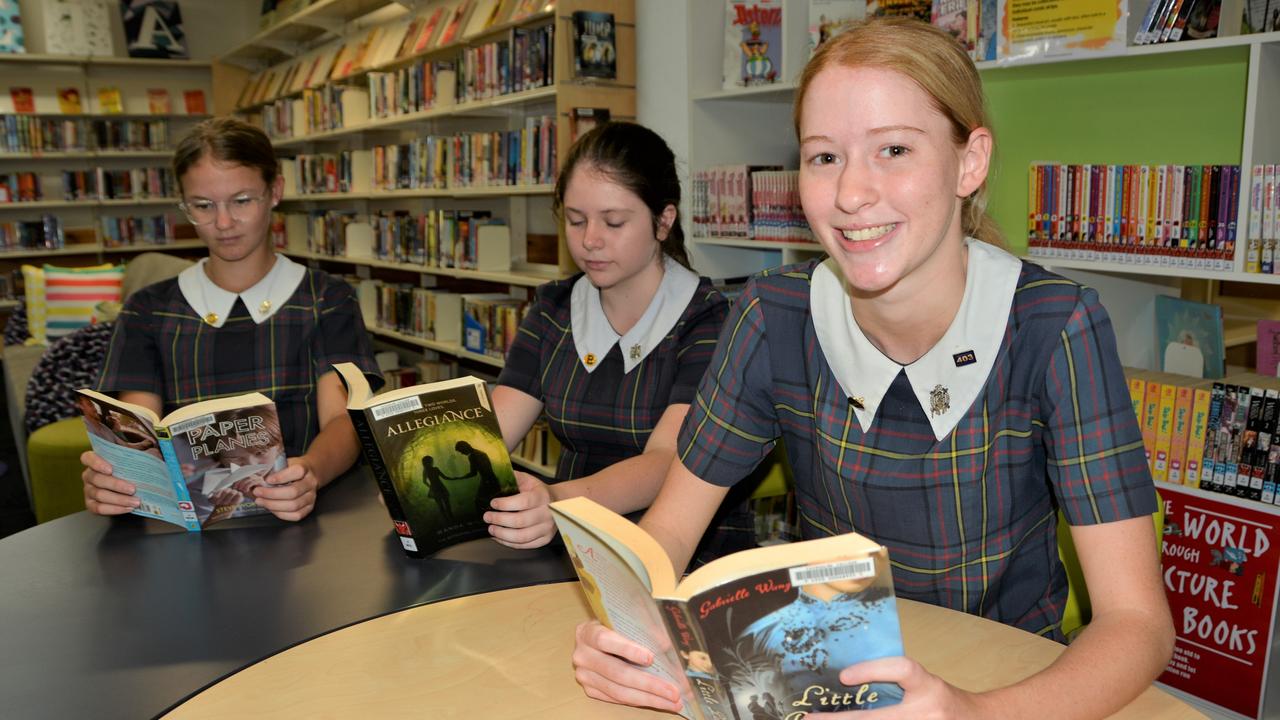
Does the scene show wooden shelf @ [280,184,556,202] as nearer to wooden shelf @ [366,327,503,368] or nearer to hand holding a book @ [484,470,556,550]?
wooden shelf @ [366,327,503,368]

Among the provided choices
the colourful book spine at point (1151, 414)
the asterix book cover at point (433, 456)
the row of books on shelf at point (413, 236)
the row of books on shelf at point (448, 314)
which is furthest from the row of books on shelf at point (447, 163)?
the asterix book cover at point (433, 456)

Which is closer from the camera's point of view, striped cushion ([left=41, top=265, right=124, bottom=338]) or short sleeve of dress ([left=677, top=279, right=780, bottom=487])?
short sleeve of dress ([left=677, top=279, right=780, bottom=487])

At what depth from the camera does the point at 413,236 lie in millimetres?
4992

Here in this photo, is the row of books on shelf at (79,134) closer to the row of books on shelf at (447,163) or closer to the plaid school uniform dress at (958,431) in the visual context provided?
the row of books on shelf at (447,163)

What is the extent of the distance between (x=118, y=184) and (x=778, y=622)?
841 cm

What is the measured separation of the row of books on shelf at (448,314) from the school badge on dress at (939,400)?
2506 mm

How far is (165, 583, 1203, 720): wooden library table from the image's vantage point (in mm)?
947

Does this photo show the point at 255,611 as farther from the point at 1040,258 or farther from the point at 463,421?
the point at 1040,258

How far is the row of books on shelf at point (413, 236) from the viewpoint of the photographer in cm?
431

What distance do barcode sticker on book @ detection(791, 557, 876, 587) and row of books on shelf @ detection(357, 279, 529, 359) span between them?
2.87 m

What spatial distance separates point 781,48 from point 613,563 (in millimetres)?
2495

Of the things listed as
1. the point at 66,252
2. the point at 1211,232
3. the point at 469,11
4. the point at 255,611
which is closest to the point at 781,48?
the point at 1211,232

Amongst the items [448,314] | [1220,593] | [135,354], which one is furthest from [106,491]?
[448,314]

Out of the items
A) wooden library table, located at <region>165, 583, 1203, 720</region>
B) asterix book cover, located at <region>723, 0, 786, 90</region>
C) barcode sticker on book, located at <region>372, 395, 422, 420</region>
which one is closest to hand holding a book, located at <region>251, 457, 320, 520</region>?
barcode sticker on book, located at <region>372, 395, 422, 420</region>
